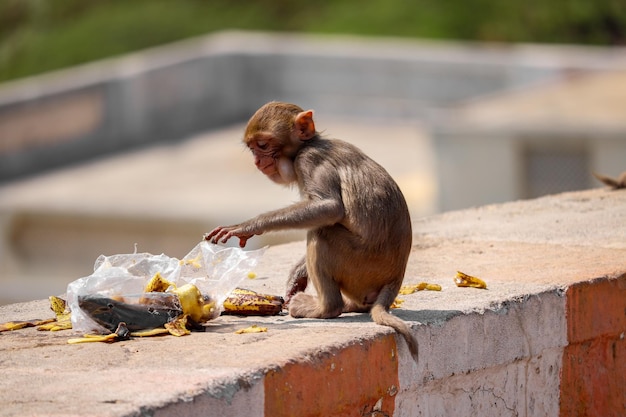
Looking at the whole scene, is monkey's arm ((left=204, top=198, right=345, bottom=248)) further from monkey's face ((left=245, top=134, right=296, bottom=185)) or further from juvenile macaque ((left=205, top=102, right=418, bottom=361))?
monkey's face ((left=245, top=134, right=296, bottom=185))

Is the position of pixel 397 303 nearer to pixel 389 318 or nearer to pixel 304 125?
pixel 389 318

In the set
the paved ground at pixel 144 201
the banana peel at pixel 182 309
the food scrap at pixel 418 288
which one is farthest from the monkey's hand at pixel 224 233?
the paved ground at pixel 144 201

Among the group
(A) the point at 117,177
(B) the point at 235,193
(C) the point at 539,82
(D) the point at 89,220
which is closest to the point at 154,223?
(D) the point at 89,220

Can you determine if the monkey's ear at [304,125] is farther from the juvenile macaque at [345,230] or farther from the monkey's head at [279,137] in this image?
the juvenile macaque at [345,230]

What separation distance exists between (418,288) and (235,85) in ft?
50.8

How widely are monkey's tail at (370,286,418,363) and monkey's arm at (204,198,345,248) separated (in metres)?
0.29

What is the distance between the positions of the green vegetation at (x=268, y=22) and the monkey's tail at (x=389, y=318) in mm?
16705

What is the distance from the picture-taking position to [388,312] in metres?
3.95

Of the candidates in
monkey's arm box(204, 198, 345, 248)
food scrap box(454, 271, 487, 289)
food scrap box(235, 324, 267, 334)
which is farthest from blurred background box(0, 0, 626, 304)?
food scrap box(235, 324, 267, 334)

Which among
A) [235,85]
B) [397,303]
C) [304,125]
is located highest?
[235,85]

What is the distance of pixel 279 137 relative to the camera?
432cm

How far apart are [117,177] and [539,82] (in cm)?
568

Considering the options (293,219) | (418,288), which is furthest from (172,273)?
(418,288)

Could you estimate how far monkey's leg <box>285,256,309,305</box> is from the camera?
14.7 ft
